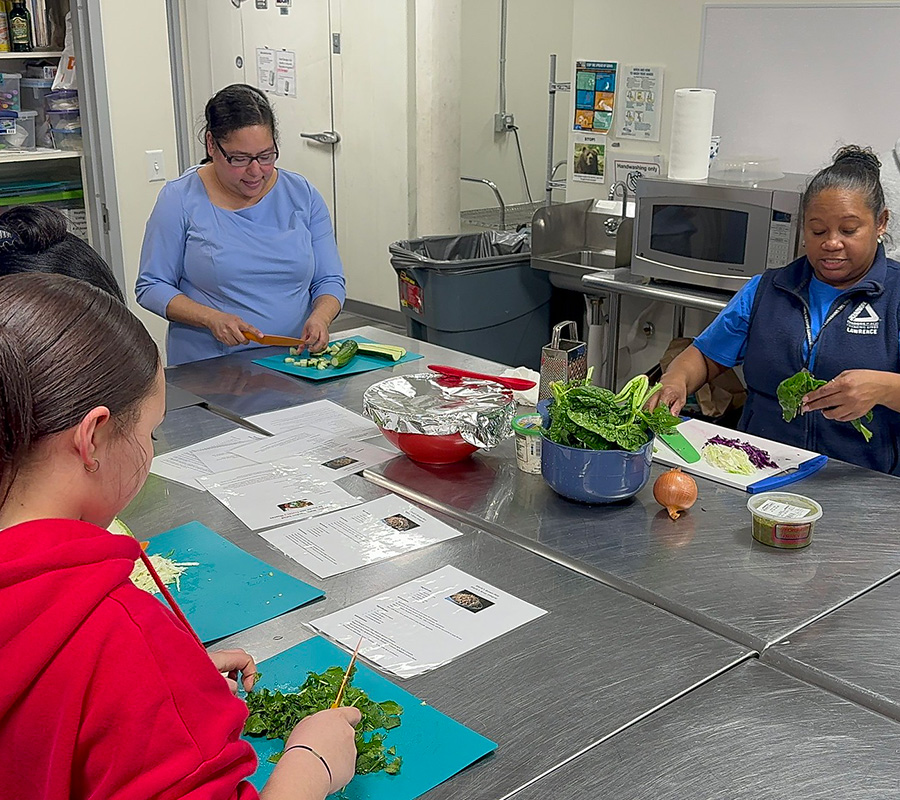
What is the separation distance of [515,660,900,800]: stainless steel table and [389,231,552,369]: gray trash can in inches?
118

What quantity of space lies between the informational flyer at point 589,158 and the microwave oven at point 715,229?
68 centimetres

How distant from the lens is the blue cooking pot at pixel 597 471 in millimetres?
1885

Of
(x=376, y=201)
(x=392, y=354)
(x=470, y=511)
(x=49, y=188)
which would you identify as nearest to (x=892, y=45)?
(x=392, y=354)

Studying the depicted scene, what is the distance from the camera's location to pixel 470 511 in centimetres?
194

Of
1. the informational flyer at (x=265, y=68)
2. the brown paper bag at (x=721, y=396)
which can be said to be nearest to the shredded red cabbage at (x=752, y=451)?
the brown paper bag at (x=721, y=396)

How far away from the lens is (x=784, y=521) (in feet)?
5.77

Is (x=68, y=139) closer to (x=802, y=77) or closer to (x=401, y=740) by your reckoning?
(x=802, y=77)

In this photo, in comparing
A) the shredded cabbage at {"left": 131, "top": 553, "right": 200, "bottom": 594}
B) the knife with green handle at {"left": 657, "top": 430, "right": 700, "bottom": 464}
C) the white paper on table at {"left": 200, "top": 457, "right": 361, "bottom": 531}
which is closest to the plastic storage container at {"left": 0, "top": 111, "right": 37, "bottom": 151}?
the white paper on table at {"left": 200, "top": 457, "right": 361, "bottom": 531}

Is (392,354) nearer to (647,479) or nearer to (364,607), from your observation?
(647,479)

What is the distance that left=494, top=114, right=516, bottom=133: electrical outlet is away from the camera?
239 inches

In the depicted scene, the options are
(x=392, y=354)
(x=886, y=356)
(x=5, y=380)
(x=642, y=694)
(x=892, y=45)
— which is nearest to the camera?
(x=5, y=380)

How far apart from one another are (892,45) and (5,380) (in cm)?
363

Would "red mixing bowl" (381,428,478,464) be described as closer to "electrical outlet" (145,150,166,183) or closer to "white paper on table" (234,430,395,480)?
"white paper on table" (234,430,395,480)

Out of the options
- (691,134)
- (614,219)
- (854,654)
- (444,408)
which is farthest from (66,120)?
(854,654)
